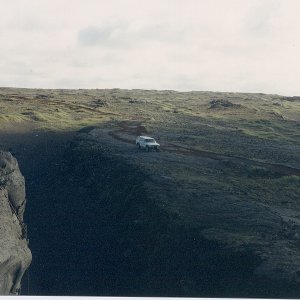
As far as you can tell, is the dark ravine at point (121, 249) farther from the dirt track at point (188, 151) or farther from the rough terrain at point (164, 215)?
the dirt track at point (188, 151)

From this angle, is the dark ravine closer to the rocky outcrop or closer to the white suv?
the rocky outcrop

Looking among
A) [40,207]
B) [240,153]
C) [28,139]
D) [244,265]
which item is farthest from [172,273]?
[28,139]

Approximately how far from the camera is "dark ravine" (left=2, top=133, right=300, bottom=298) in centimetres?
1806

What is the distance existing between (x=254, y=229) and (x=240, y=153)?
914 inches

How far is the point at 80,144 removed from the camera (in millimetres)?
46219

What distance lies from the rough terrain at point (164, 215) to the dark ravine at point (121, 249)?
0.19 ft

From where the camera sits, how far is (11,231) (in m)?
17.4

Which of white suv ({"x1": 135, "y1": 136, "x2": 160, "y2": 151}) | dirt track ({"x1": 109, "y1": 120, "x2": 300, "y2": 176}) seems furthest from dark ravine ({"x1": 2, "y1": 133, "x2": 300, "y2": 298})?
dirt track ({"x1": 109, "y1": 120, "x2": 300, "y2": 176})

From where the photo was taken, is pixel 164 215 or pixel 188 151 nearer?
pixel 164 215

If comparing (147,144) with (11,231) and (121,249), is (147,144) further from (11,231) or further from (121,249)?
(11,231)

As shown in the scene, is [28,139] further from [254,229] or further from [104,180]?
[254,229]

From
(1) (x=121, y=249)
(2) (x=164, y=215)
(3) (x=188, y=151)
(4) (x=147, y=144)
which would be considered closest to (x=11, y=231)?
(1) (x=121, y=249)

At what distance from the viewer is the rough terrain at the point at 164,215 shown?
18609mm

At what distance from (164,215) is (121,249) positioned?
305cm
